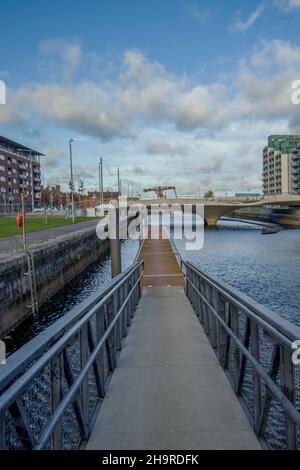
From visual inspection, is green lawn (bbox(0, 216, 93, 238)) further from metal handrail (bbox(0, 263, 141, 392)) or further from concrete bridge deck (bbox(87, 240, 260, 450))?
metal handrail (bbox(0, 263, 141, 392))

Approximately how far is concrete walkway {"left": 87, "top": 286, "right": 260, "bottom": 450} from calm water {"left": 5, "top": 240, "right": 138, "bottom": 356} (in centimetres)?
128

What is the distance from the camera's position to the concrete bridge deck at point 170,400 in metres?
3.33

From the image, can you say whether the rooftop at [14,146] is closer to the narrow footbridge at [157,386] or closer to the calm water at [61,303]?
the calm water at [61,303]

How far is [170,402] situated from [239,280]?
17150 mm

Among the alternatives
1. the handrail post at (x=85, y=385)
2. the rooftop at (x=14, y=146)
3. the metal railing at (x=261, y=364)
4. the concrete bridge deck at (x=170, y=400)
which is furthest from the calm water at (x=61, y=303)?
the rooftop at (x=14, y=146)

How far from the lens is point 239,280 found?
20.5 metres

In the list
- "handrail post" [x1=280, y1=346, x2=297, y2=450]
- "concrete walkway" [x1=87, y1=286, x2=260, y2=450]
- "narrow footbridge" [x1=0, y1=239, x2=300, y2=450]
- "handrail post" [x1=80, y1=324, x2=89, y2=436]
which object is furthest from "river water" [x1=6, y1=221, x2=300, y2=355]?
Result: "handrail post" [x1=280, y1=346, x2=297, y2=450]

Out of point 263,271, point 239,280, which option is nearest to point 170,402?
point 239,280

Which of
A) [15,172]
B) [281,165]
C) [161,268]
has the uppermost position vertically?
[281,165]

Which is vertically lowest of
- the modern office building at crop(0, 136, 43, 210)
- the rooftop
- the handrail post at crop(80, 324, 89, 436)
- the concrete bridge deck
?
the concrete bridge deck

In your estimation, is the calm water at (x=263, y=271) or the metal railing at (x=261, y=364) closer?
the metal railing at (x=261, y=364)

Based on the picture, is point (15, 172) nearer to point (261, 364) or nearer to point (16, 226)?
point (16, 226)

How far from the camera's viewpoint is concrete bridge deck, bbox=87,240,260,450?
10.9 feet

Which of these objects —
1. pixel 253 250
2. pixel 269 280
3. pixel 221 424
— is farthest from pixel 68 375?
→ pixel 253 250
